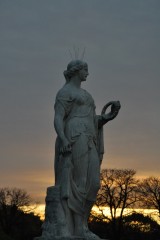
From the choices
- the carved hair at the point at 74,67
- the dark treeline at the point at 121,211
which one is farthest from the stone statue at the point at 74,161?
the dark treeline at the point at 121,211

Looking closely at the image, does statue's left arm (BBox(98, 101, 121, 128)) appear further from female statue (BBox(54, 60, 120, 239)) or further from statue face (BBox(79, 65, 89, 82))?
statue face (BBox(79, 65, 89, 82))

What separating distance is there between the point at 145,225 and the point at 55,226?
137 feet

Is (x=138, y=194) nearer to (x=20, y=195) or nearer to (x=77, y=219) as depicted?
(x=20, y=195)

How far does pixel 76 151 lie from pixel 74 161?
21 centimetres

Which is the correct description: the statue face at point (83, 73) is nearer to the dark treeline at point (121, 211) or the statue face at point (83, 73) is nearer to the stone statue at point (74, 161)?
the stone statue at point (74, 161)

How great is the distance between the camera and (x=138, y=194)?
49531mm

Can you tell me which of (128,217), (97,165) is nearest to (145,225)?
(128,217)

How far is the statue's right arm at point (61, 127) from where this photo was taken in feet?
40.5

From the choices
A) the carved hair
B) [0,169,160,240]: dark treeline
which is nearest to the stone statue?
the carved hair

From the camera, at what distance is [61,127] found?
12.6 meters

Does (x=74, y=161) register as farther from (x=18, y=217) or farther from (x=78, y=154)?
(x=18, y=217)

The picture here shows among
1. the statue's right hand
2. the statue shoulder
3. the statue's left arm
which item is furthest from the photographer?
the statue's left arm

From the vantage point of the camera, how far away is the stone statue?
40.0 feet

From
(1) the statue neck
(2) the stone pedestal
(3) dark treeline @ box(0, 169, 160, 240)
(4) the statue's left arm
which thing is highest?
(3) dark treeline @ box(0, 169, 160, 240)
